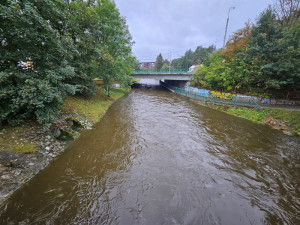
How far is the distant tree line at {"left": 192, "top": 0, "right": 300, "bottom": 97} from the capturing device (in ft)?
41.6

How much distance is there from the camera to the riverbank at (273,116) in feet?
34.7

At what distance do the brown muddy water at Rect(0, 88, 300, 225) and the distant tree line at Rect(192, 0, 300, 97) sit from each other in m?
8.69

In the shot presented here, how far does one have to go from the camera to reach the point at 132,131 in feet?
30.2

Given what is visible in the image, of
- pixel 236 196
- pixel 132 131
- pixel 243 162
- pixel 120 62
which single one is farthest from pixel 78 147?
pixel 120 62

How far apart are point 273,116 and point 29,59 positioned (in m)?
19.5

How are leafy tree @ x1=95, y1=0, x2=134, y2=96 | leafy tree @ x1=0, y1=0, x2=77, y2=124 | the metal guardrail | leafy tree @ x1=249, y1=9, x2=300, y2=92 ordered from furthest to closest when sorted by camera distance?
the metal guardrail → leafy tree @ x1=95, y1=0, x2=134, y2=96 → leafy tree @ x1=249, y1=9, x2=300, y2=92 → leafy tree @ x1=0, y1=0, x2=77, y2=124

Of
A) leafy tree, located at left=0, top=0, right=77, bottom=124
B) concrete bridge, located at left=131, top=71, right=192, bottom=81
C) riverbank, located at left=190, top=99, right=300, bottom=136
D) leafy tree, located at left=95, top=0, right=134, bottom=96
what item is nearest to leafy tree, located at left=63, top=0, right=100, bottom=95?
leafy tree, located at left=95, top=0, right=134, bottom=96

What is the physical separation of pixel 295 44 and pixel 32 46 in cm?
2209

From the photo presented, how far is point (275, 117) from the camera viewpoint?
478 inches

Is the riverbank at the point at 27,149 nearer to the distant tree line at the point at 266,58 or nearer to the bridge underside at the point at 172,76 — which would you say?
the distant tree line at the point at 266,58

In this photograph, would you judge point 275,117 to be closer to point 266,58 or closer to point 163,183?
point 266,58

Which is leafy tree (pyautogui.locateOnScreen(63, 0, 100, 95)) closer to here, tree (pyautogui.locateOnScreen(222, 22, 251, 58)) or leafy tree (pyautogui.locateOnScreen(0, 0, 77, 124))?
leafy tree (pyautogui.locateOnScreen(0, 0, 77, 124))

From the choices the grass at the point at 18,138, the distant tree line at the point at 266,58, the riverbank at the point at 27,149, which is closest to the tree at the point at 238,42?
the distant tree line at the point at 266,58

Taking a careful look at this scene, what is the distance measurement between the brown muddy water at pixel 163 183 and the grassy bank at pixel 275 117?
2717mm
